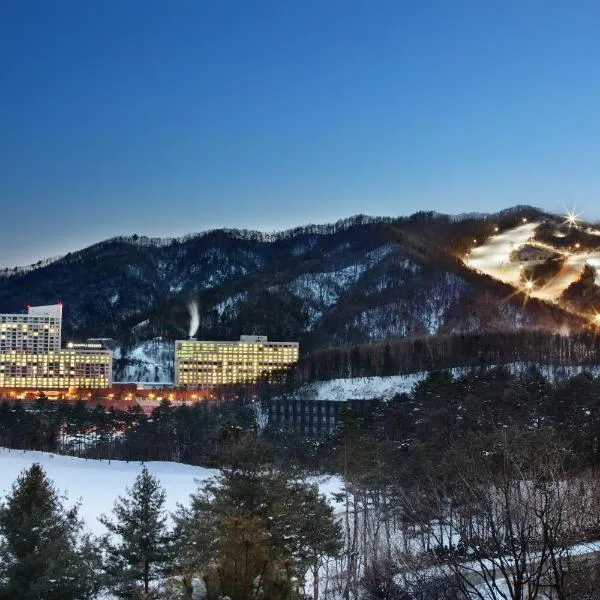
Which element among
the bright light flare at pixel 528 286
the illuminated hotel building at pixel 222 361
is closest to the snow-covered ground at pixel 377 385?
the illuminated hotel building at pixel 222 361

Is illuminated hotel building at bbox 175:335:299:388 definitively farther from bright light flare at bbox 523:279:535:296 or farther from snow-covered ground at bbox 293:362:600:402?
snow-covered ground at bbox 293:362:600:402

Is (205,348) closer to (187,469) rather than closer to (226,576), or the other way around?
(187,469)

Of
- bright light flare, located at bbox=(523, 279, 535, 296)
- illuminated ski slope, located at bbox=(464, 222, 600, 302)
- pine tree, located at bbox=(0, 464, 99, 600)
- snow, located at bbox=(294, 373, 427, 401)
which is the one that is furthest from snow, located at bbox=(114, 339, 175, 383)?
pine tree, located at bbox=(0, 464, 99, 600)

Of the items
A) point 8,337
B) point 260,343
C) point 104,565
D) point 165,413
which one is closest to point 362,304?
point 260,343

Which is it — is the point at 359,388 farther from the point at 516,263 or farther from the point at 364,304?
the point at 516,263

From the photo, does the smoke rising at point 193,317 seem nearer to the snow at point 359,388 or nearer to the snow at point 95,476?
the snow at point 359,388

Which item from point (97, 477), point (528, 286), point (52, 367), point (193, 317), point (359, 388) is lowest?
point (97, 477)

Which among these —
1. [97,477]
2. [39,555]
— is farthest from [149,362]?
[39,555]
